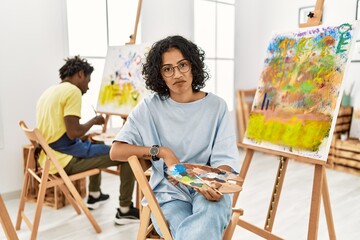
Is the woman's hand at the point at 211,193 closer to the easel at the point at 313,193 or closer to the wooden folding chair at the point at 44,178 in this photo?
the easel at the point at 313,193

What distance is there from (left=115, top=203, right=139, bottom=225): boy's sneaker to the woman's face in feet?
4.15

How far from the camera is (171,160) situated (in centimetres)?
144

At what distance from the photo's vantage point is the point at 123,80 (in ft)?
9.53

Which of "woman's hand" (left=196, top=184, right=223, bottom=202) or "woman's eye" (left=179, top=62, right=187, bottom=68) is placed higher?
"woman's eye" (left=179, top=62, right=187, bottom=68)

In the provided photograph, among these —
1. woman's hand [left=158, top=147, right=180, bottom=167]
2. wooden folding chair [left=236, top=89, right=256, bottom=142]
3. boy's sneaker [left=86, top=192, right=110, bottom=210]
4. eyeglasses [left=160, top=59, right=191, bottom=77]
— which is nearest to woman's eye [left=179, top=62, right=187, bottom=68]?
eyeglasses [left=160, top=59, right=191, bottom=77]

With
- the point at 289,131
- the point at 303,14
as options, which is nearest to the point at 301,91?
the point at 289,131

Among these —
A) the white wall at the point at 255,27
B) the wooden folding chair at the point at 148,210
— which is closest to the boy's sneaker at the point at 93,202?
the wooden folding chair at the point at 148,210

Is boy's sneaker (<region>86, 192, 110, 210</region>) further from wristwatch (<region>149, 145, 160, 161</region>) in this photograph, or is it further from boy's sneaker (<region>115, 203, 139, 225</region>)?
wristwatch (<region>149, 145, 160, 161</region>)

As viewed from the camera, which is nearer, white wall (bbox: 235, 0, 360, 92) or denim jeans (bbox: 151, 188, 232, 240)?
denim jeans (bbox: 151, 188, 232, 240)

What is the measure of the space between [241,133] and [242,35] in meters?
1.34

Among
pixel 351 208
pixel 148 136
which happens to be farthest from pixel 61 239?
pixel 351 208

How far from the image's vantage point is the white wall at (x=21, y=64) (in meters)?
2.81

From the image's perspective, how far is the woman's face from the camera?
1.53 metres

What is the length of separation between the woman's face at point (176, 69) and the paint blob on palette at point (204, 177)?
36cm
